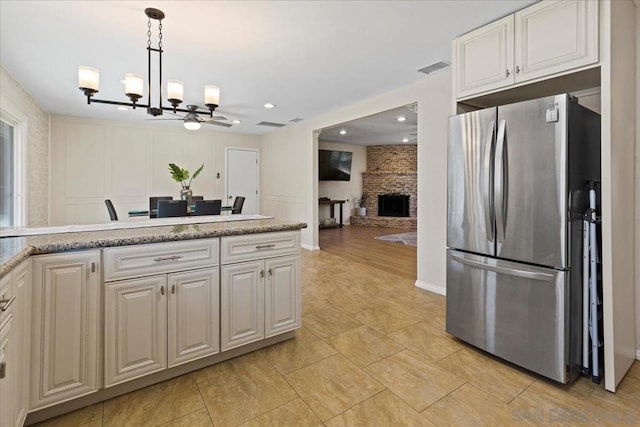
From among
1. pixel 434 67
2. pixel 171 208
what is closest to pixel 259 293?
Result: pixel 171 208

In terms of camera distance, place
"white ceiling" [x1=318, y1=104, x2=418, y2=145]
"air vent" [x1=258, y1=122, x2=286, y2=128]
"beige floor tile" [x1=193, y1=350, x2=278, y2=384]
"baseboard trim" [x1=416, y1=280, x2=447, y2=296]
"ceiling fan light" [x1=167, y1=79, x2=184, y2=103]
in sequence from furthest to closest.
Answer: "air vent" [x1=258, y1=122, x2=286, y2=128]
"white ceiling" [x1=318, y1=104, x2=418, y2=145]
"baseboard trim" [x1=416, y1=280, x2=447, y2=296]
"ceiling fan light" [x1=167, y1=79, x2=184, y2=103]
"beige floor tile" [x1=193, y1=350, x2=278, y2=384]

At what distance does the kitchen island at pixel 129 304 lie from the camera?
1548mm

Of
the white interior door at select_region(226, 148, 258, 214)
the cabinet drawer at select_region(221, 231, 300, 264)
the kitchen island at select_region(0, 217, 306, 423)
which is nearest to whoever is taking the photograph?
the kitchen island at select_region(0, 217, 306, 423)

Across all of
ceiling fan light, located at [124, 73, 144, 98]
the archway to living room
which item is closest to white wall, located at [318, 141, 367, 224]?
the archway to living room

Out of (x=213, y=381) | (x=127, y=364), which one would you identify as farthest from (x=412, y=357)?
(x=127, y=364)

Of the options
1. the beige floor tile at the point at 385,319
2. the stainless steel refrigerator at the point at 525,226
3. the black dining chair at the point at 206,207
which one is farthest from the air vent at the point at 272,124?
the stainless steel refrigerator at the point at 525,226

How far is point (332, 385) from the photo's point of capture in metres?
1.95

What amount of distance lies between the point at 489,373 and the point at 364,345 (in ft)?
2.82

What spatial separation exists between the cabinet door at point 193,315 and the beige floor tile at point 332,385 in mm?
593

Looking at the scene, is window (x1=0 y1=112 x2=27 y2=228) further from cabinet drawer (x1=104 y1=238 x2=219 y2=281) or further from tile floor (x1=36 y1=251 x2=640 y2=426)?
tile floor (x1=36 y1=251 x2=640 y2=426)

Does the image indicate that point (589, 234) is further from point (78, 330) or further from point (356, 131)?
point (356, 131)

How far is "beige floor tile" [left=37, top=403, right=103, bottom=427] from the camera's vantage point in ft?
5.31

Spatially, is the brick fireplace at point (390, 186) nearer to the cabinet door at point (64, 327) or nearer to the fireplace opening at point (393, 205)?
the fireplace opening at point (393, 205)

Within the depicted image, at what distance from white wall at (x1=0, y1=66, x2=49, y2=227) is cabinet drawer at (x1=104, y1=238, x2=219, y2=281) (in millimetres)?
2916
